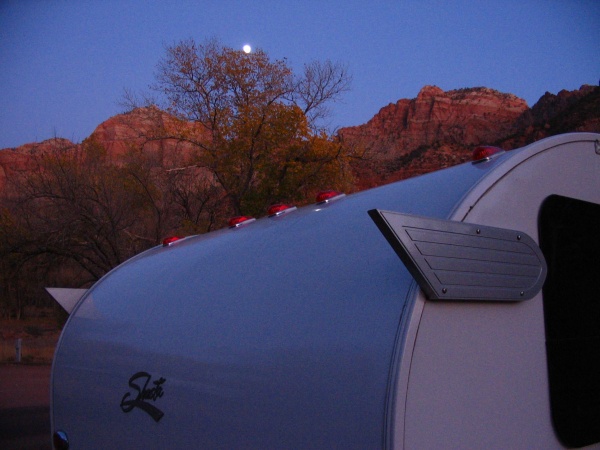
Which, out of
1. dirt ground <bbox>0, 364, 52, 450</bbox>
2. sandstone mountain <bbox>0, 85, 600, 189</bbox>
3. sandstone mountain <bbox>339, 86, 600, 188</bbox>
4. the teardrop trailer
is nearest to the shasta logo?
the teardrop trailer

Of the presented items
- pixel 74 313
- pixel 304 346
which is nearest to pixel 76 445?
pixel 74 313

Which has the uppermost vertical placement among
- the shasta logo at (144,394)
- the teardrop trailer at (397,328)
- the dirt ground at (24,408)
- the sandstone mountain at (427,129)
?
the sandstone mountain at (427,129)

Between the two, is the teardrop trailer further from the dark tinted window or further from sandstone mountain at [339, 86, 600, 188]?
sandstone mountain at [339, 86, 600, 188]

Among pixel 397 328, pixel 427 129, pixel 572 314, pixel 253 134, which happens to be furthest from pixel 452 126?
pixel 397 328

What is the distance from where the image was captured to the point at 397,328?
1.94m

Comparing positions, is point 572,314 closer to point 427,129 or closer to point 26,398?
point 26,398

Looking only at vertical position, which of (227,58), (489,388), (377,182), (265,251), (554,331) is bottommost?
(489,388)

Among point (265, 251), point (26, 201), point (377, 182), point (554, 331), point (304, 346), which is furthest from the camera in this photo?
point (377, 182)

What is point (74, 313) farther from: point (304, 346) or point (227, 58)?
point (227, 58)

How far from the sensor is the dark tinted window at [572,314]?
7.96 ft

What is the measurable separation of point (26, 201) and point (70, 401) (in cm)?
1485

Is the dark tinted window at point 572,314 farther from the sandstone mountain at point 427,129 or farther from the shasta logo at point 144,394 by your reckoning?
the sandstone mountain at point 427,129

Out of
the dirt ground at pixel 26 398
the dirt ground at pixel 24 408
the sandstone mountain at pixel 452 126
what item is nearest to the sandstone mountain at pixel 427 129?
the sandstone mountain at pixel 452 126

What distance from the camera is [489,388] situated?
2.10 meters
